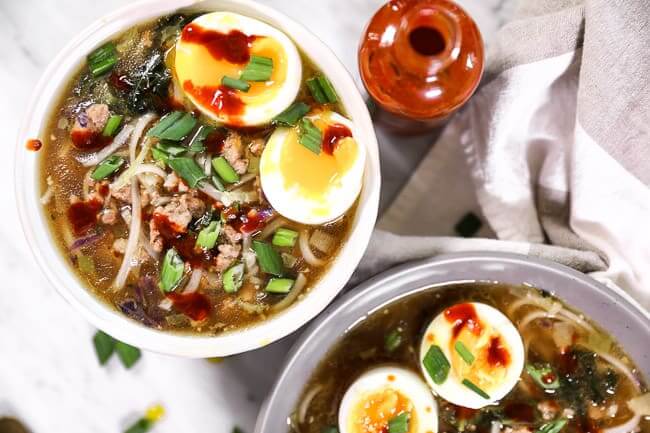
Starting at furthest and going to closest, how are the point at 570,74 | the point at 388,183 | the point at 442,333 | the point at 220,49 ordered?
A: the point at 388,183
the point at 570,74
the point at 442,333
the point at 220,49

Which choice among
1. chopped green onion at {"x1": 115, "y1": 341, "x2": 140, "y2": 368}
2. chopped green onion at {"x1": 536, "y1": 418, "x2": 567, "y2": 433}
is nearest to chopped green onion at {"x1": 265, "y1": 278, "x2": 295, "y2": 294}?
chopped green onion at {"x1": 115, "y1": 341, "x2": 140, "y2": 368}

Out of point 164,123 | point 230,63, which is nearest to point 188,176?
point 164,123

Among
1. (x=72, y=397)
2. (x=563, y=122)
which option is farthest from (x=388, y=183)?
(x=72, y=397)

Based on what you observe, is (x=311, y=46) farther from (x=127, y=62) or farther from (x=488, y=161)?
(x=488, y=161)

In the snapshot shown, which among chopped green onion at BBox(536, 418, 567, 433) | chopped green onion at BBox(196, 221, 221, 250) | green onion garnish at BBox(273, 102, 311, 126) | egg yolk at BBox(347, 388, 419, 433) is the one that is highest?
green onion garnish at BBox(273, 102, 311, 126)

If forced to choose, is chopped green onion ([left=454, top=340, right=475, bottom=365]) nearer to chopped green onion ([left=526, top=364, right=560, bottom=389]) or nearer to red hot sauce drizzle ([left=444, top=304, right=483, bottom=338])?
red hot sauce drizzle ([left=444, top=304, right=483, bottom=338])
